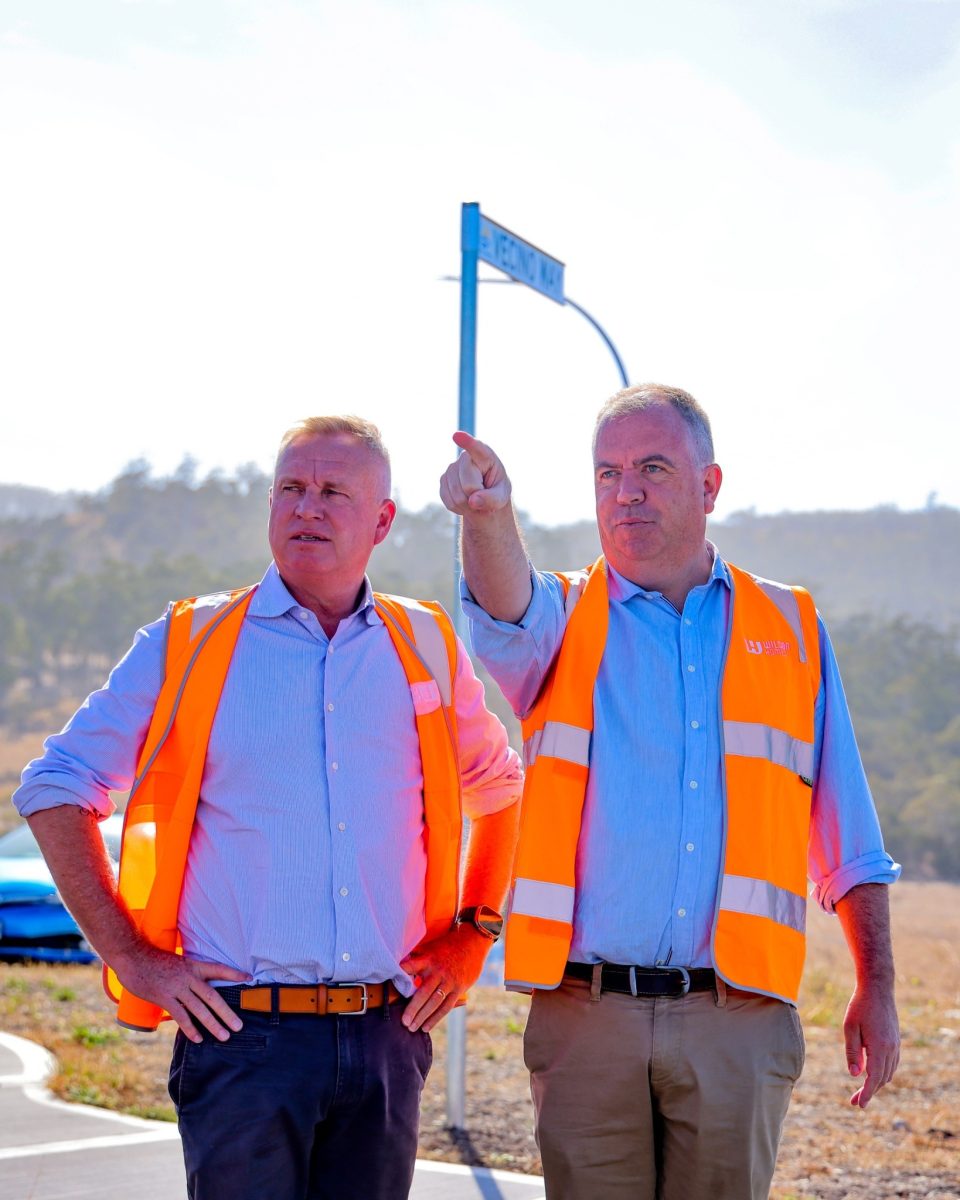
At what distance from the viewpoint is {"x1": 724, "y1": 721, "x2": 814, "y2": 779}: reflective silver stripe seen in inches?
136

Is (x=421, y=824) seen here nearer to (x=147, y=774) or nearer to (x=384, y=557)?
(x=147, y=774)

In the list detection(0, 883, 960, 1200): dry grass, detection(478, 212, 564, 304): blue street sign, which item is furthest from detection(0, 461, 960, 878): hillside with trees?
detection(478, 212, 564, 304): blue street sign

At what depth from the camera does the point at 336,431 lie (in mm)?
3605

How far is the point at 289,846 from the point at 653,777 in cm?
83

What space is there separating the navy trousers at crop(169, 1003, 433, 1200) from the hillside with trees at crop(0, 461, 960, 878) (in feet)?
111

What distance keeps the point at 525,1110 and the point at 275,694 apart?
4.08m

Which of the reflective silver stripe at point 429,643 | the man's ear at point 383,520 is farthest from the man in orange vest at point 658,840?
the man's ear at point 383,520

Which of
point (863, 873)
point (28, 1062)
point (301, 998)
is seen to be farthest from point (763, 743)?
point (28, 1062)

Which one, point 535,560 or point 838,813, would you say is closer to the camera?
point 838,813

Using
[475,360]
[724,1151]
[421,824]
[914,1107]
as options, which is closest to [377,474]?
[421,824]

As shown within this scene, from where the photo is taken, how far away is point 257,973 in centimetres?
324

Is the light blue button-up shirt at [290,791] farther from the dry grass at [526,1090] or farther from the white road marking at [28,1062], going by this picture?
the white road marking at [28,1062]

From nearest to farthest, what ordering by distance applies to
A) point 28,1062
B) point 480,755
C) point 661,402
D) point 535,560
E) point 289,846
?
point 289,846 < point 661,402 < point 480,755 < point 28,1062 < point 535,560

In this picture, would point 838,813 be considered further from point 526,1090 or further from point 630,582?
point 526,1090
